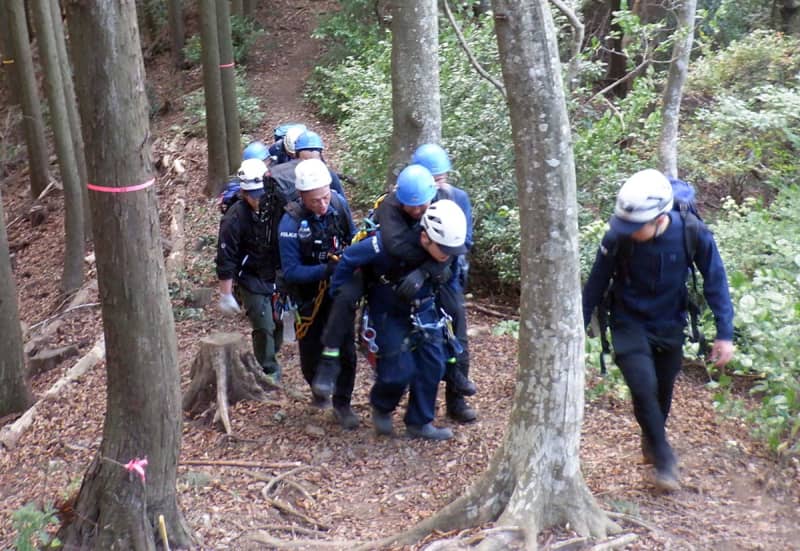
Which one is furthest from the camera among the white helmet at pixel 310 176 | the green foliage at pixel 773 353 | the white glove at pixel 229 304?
the white glove at pixel 229 304

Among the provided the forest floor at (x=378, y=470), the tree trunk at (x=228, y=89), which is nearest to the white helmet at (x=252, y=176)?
the forest floor at (x=378, y=470)

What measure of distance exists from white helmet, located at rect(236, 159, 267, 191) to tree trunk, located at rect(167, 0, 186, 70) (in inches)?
661

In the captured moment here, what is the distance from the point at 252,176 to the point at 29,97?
931cm

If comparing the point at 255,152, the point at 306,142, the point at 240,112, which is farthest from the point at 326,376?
the point at 240,112

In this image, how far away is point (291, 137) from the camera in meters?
7.88

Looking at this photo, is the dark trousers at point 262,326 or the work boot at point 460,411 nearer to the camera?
the work boot at point 460,411

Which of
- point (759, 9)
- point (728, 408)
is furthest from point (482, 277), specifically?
point (759, 9)

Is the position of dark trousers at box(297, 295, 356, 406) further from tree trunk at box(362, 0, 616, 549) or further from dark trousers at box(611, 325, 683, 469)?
dark trousers at box(611, 325, 683, 469)

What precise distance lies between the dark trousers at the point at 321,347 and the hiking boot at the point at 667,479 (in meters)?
2.50

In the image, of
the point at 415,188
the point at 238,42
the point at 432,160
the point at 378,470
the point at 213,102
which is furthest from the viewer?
the point at 238,42

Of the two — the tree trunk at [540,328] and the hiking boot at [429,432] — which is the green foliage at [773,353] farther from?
the hiking boot at [429,432]

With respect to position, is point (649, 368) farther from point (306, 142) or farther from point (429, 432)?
point (306, 142)

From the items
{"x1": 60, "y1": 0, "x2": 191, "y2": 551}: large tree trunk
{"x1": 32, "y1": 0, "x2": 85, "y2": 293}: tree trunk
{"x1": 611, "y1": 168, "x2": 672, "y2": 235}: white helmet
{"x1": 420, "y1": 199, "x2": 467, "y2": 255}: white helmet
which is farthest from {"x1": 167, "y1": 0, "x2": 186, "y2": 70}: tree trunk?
{"x1": 611, "y1": 168, "x2": 672, "y2": 235}: white helmet

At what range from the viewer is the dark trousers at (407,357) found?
5.73 metres
